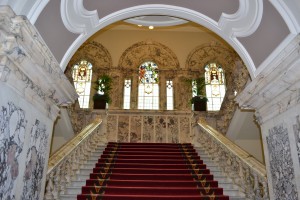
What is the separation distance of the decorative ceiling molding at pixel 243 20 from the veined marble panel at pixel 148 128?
24.8 ft

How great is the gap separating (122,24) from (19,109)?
11.8 metres

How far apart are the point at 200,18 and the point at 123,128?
303 inches

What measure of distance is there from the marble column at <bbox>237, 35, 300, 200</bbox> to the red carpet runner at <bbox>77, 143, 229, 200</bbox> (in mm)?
1665

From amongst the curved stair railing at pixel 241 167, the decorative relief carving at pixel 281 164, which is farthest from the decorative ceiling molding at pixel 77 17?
the curved stair railing at pixel 241 167

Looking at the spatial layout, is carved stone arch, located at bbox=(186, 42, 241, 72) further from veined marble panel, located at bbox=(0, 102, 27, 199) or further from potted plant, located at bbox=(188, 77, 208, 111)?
veined marble panel, located at bbox=(0, 102, 27, 199)

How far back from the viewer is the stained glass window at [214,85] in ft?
45.5

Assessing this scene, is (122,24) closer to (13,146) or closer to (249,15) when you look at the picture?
(249,15)

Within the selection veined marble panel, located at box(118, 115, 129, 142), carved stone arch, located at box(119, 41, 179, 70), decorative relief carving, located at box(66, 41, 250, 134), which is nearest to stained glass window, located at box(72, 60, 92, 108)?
decorative relief carving, located at box(66, 41, 250, 134)

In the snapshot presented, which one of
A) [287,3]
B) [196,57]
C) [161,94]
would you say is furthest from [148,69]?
[287,3]

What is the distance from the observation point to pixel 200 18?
190 inches

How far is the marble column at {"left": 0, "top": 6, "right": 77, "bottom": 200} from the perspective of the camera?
8.43 ft

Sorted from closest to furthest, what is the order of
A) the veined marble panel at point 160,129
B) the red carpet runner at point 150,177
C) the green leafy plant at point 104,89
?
the red carpet runner at point 150,177, the veined marble panel at point 160,129, the green leafy plant at point 104,89

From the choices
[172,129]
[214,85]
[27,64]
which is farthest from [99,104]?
[27,64]

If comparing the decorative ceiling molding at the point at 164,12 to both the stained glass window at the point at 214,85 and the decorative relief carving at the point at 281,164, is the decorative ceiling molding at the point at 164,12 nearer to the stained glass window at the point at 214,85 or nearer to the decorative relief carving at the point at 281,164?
the decorative relief carving at the point at 281,164
